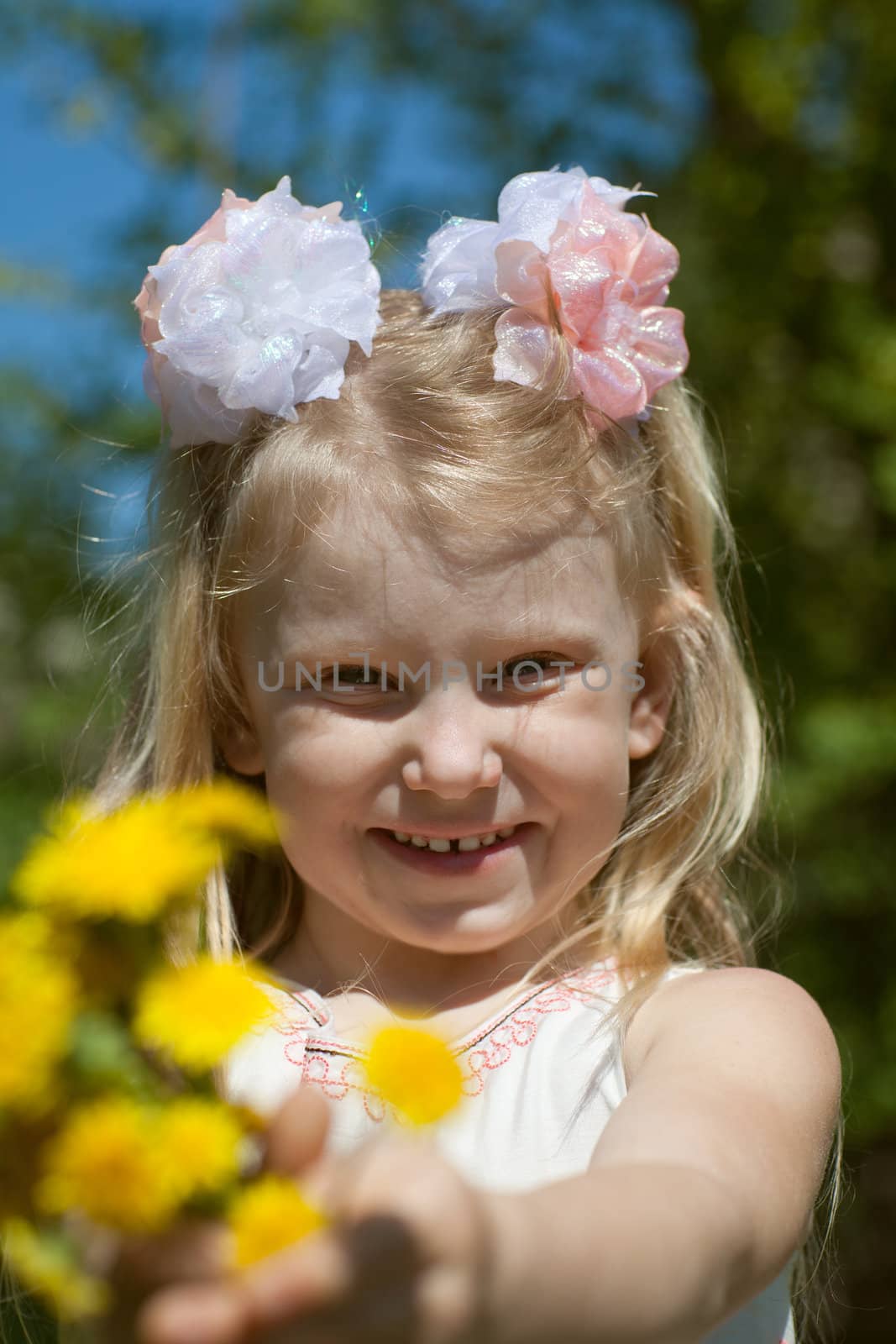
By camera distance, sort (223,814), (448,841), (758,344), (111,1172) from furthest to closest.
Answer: (758,344)
(448,841)
(223,814)
(111,1172)

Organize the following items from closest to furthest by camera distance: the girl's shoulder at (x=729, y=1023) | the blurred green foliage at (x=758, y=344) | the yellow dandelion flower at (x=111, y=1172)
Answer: the yellow dandelion flower at (x=111, y=1172) → the girl's shoulder at (x=729, y=1023) → the blurred green foliage at (x=758, y=344)

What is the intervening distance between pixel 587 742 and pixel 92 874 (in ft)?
3.22

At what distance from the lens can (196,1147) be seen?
2.14 ft

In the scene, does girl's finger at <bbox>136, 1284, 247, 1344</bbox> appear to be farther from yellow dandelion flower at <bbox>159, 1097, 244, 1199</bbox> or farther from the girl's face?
the girl's face

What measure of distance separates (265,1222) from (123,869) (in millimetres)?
195

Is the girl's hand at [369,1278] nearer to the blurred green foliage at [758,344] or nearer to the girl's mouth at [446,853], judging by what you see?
the girl's mouth at [446,853]

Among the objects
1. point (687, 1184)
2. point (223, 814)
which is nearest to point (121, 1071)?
point (223, 814)

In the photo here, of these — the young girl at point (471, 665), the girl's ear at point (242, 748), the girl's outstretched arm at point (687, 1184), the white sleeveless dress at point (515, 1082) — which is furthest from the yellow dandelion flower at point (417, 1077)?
the girl's ear at point (242, 748)

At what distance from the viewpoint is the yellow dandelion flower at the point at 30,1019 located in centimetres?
64

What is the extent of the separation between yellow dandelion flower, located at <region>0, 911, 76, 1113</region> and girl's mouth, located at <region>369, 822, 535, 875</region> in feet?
3.01

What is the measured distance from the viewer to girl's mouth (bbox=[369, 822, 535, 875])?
1.61 m

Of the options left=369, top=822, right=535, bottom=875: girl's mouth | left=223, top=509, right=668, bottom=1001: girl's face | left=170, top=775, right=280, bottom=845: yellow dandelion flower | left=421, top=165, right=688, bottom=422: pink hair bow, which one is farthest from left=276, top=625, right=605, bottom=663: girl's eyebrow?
left=170, top=775, right=280, bottom=845: yellow dandelion flower

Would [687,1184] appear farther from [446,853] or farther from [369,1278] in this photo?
[446,853]

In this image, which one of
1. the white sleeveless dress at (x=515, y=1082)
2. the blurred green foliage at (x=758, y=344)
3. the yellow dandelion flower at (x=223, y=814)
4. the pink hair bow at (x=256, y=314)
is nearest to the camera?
the yellow dandelion flower at (x=223, y=814)
